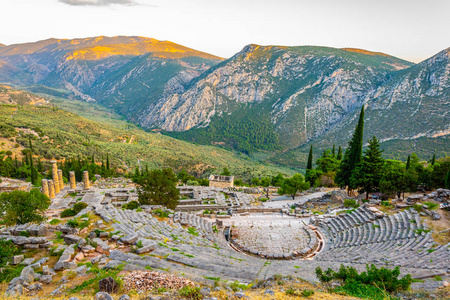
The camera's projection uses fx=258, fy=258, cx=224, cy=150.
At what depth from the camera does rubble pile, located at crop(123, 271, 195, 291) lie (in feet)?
29.1

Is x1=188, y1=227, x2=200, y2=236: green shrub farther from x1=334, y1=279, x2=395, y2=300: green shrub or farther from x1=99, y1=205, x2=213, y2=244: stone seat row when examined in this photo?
x1=334, y1=279, x2=395, y2=300: green shrub

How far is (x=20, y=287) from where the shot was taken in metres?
8.47

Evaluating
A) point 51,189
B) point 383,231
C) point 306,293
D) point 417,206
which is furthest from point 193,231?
point 51,189

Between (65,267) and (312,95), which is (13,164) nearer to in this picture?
(65,267)

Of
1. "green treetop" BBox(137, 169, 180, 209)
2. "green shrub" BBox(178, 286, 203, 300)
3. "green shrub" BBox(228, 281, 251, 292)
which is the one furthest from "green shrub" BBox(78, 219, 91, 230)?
"green treetop" BBox(137, 169, 180, 209)

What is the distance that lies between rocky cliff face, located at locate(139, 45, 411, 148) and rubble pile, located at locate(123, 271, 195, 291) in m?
144

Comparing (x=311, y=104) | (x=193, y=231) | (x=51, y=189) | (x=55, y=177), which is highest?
(x=311, y=104)

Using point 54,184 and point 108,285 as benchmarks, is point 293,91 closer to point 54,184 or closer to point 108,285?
point 54,184

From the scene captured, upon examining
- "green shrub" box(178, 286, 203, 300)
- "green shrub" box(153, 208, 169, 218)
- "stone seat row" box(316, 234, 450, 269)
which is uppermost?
"green shrub" box(178, 286, 203, 300)

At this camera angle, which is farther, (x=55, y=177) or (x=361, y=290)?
(x=55, y=177)

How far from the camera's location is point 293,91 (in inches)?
6801

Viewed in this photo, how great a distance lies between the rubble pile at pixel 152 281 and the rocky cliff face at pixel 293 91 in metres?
144

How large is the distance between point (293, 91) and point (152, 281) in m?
176

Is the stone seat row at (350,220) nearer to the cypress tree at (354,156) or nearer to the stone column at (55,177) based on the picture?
the cypress tree at (354,156)
